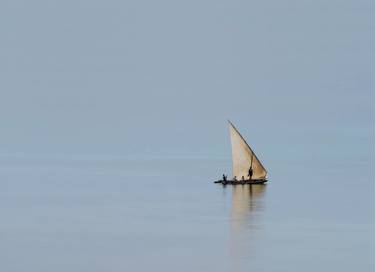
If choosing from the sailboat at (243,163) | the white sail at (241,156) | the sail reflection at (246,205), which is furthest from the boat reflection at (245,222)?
the white sail at (241,156)

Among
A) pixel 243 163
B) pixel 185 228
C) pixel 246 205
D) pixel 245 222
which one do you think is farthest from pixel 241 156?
pixel 185 228

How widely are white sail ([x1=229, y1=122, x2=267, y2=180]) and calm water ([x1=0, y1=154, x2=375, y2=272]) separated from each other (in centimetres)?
206

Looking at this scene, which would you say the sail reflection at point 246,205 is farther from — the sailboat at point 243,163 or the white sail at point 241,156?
the white sail at point 241,156

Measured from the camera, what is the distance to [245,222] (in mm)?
73000

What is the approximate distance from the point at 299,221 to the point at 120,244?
1527cm

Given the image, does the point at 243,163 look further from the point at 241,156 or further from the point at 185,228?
the point at 185,228

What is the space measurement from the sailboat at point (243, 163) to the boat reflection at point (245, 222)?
599mm

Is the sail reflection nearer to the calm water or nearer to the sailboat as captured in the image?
the calm water

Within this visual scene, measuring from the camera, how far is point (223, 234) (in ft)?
220

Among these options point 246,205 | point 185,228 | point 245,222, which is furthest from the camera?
point 246,205

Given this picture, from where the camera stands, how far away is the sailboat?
313 feet

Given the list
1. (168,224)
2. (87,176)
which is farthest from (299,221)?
(87,176)

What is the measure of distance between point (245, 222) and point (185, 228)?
4.38 meters

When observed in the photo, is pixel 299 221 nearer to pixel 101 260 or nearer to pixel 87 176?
pixel 101 260
